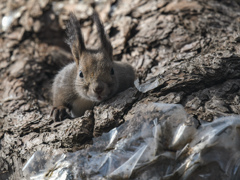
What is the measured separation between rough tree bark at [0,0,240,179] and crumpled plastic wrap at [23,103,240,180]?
0.14 meters

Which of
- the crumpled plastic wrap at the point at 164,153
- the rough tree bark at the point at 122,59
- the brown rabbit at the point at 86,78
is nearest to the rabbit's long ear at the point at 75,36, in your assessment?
the brown rabbit at the point at 86,78

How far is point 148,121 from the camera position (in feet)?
6.88

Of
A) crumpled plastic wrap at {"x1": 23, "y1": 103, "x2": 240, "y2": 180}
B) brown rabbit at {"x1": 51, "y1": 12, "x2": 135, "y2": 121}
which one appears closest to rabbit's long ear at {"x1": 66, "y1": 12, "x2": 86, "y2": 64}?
brown rabbit at {"x1": 51, "y1": 12, "x2": 135, "y2": 121}

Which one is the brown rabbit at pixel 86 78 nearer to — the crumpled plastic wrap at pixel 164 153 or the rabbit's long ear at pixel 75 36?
the rabbit's long ear at pixel 75 36

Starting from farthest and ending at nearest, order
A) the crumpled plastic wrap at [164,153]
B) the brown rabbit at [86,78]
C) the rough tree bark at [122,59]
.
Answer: the brown rabbit at [86,78], the rough tree bark at [122,59], the crumpled plastic wrap at [164,153]

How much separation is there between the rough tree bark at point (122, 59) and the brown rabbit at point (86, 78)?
17 centimetres

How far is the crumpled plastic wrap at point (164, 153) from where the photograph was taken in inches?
73.7

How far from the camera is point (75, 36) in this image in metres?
2.95

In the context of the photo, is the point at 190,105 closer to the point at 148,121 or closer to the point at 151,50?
the point at 148,121

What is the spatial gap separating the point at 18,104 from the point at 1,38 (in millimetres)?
1240

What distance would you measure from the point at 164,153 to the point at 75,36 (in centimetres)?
158

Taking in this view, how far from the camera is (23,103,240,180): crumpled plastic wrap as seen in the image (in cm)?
187

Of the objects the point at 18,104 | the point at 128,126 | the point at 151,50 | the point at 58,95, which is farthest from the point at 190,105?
the point at 18,104

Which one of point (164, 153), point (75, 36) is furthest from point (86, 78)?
point (164, 153)
